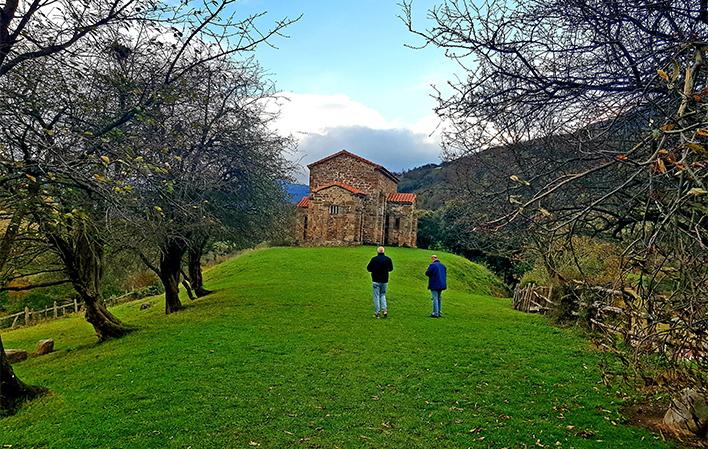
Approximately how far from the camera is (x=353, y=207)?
39406 mm

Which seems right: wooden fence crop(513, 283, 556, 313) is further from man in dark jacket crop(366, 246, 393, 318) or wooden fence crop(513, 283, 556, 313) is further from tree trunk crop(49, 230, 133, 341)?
tree trunk crop(49, 230, 133, 341)

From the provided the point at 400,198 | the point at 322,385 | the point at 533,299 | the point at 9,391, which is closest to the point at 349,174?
the point at 400,198

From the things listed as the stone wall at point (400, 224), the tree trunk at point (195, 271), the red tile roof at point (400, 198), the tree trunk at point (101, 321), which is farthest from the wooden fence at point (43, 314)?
the red tile roof at point (400, 198)

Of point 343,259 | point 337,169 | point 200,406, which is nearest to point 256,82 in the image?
point 200,406

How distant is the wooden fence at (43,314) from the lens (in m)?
22.9

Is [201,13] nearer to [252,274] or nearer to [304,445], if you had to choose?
[304,445]

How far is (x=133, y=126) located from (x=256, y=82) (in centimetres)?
681

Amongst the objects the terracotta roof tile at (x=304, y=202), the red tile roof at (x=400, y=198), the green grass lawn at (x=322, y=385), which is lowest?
the green grass lawn at (x=322, y=385)

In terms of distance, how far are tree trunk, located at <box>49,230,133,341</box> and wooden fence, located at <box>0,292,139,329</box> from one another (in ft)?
35.8

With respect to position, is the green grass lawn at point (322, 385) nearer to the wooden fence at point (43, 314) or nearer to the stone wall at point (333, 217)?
the wooden fence at point (43, 314)

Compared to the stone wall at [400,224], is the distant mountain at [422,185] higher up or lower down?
higher up

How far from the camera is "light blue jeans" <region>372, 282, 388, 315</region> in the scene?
46.9 ft

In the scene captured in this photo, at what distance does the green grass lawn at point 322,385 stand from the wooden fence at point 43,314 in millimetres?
10059

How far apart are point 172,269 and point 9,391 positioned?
8.72 m
